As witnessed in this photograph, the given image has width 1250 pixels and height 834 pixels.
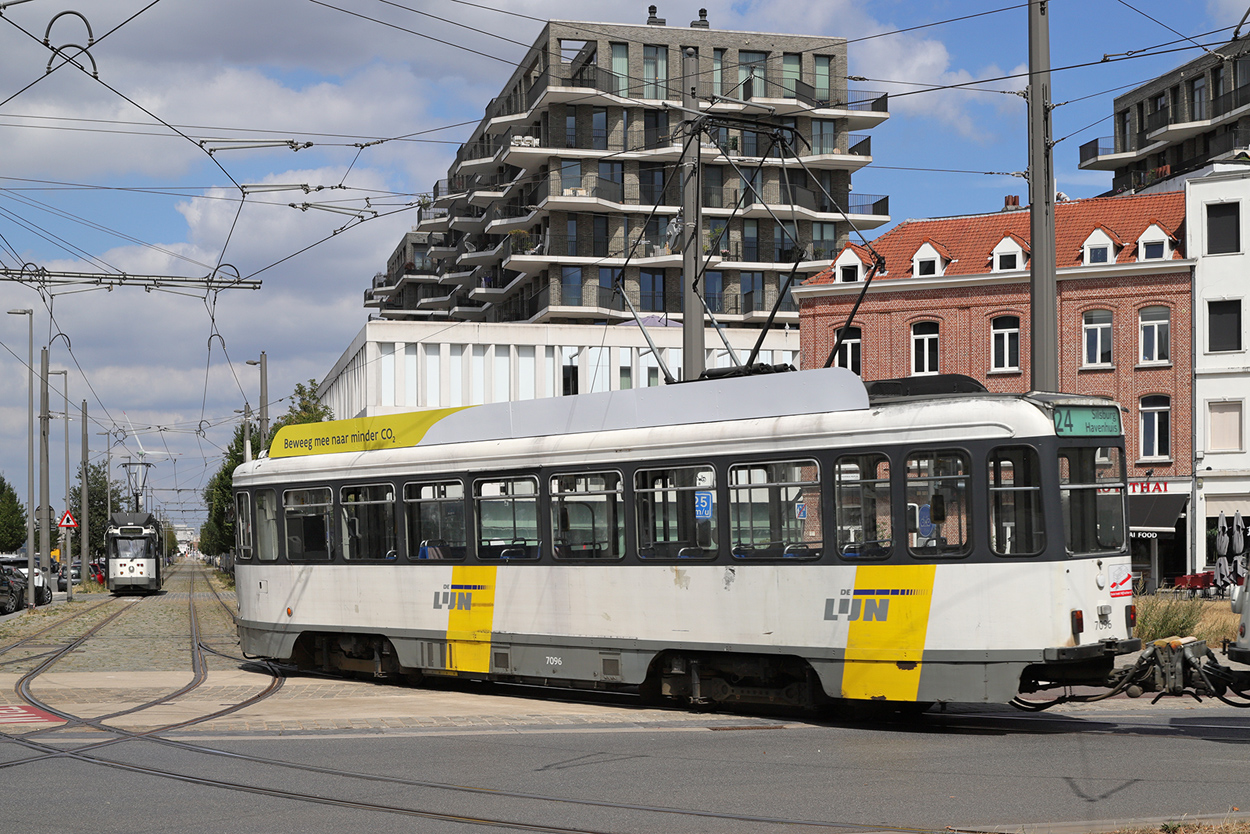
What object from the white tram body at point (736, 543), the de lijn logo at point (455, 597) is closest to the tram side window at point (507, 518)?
the white tram body at point (736, 543)

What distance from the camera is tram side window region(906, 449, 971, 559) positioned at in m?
11.4

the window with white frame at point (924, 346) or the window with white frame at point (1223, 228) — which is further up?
the window with white frame at point (1223, 228)

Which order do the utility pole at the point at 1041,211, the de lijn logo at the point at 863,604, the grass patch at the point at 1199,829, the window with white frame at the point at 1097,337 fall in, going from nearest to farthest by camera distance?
the grass patch at the point at 1199,829 → the de lijn logo at the point at 863,604 → the utility pole at the point at 1041,211 → the window with white frame at the point at 1097,337

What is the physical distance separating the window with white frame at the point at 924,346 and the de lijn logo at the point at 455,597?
29581 millimetres

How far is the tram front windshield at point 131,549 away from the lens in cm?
5456

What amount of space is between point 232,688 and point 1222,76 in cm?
6000

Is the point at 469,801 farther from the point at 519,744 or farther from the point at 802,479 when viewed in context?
the point at 802,479

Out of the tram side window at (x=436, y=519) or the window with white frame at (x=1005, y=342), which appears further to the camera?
the window with white frame at (x=1005, y=342)

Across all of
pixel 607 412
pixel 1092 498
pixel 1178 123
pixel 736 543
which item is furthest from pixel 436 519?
pixel 1178 123

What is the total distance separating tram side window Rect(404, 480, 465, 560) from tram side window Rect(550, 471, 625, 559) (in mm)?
1400

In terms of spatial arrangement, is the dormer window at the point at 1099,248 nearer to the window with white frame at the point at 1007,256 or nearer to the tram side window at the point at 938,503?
the window with white frame at the point at 1007,256

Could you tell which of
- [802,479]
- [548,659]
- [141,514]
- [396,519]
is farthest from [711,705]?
[141,514]

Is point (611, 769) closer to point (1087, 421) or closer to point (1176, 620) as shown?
point (1087, 421)

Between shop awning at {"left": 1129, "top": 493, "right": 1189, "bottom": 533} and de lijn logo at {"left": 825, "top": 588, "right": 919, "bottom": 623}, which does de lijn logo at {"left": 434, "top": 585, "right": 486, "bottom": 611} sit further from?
shop awning at {"left": 1129, "top": 493, "right": 1189, "bottom": 533}
